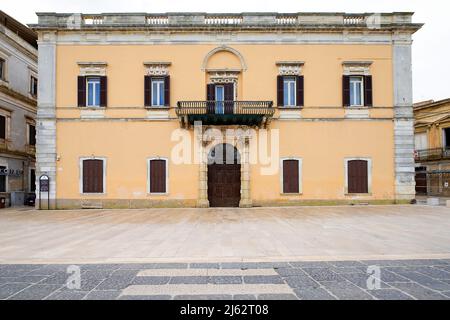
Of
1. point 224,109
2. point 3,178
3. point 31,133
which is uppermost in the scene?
point 224,109

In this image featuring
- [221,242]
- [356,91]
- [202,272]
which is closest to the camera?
[202,272]

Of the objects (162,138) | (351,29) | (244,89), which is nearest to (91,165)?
(162,138)

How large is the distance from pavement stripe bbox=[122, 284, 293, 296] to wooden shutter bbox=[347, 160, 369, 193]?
1362cm

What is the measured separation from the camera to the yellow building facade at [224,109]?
16.4m

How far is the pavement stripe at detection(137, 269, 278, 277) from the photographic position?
16.6ft

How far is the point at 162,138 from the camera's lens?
16.5 metres

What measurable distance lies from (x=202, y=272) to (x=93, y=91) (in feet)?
48.0

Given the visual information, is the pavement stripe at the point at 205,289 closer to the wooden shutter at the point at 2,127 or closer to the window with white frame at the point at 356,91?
the window with white frame at the point at 356,91

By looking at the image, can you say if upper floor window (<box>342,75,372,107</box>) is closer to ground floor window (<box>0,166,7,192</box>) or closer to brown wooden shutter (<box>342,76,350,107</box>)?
brown wooden shutter (<box>342,76,350,107</box>)

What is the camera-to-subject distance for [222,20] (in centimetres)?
1691

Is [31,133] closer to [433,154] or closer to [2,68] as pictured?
[2,68]

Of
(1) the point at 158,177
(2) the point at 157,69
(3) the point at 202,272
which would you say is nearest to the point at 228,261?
(3) the point at 202,272

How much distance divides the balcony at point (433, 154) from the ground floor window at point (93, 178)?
83.2 ft
